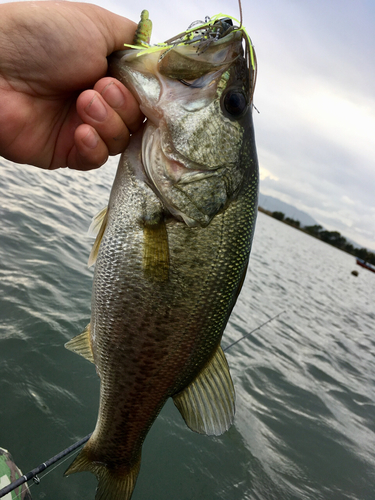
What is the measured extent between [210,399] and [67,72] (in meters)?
2.16

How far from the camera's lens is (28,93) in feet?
6.97

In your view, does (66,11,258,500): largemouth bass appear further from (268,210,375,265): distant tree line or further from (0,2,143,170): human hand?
(268,210,375,265): distant tree line

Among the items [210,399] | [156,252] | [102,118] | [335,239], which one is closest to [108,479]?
[210,399]

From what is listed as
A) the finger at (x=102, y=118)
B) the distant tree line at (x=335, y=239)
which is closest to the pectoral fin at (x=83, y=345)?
the finger at (x=102, y=118)

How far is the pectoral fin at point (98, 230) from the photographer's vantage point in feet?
6.59

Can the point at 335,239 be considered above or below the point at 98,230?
above

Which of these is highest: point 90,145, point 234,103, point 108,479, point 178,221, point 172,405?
point 234,103

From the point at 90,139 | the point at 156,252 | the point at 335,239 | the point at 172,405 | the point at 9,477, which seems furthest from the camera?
the point at 335,239

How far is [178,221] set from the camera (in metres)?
1.80

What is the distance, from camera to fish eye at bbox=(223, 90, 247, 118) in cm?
180

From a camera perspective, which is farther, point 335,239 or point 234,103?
point 335,239

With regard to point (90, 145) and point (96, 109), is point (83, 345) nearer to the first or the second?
point (90, 145)

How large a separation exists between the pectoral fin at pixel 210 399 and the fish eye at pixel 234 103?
140 centimetres

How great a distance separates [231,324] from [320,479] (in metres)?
3.79
